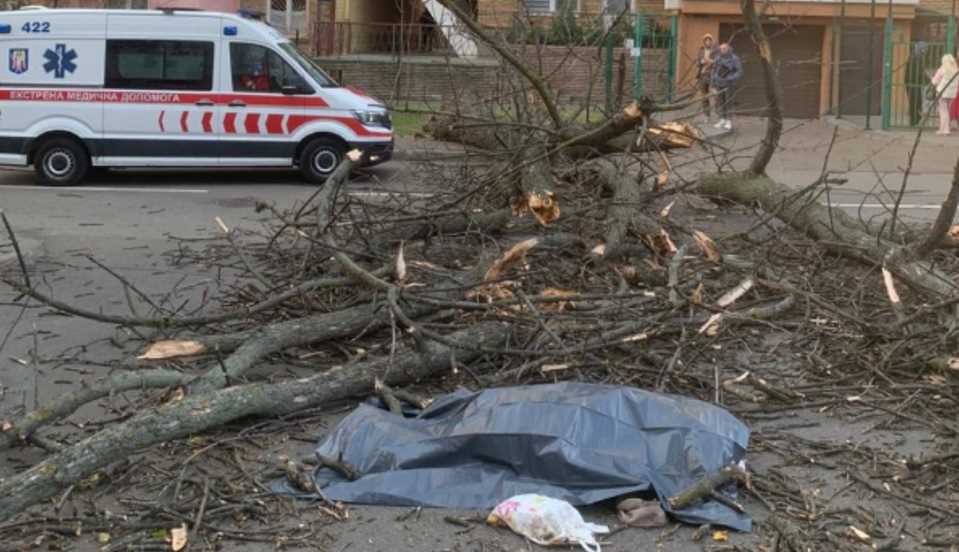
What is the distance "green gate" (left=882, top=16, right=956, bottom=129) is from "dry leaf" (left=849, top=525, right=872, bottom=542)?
18288 mm

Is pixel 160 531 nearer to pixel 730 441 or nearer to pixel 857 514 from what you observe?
pixel 730 441

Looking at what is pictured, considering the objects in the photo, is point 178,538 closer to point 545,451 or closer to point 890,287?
point 545,451

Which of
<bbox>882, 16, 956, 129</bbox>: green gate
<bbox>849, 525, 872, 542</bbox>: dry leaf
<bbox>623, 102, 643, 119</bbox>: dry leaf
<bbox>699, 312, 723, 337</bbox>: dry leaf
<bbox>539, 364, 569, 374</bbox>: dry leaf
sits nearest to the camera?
<bbox>849, 525, 872, 542</bbox>: dry leaf

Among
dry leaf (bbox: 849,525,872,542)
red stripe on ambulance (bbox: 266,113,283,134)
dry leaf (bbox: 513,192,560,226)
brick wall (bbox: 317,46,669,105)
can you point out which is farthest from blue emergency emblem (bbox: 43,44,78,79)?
dry leaf (bbox: 849,525,872,542)

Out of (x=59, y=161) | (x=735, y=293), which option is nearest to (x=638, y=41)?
(x=59, y=161)

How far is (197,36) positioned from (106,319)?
29.8 feet

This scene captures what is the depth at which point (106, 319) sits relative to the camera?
238 inches

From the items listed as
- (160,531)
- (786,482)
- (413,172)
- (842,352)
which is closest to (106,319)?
(160,531)

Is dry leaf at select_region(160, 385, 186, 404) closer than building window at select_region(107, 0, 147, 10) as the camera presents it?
Yes

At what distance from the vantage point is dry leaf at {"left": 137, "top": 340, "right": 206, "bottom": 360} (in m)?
6.08

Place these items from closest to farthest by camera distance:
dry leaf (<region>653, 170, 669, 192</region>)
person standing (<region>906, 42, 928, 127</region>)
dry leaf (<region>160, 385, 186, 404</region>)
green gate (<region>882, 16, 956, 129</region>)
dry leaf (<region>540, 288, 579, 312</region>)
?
dry leaf (<region>160, 385, 186, 404</region>)
dry leaf (<region>540, 288, 579, 312</region>)
dry leaf (<region>653, 170, 669, 192</region>)
green gate (<region>882, 16, 956, 129</region>)
person standing (<region>906, 42, 928, 127</region>)

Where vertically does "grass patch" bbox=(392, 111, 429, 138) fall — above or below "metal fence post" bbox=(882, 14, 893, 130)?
below

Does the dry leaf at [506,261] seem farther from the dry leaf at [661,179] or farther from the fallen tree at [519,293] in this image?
the dry leaf at [661,179]

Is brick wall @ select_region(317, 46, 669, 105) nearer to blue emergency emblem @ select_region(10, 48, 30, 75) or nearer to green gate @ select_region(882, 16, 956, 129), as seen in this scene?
green gate @ select_region(882, 16, 956, 129)
